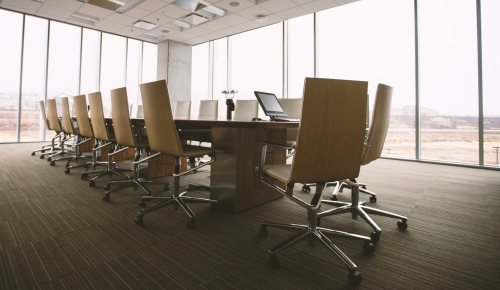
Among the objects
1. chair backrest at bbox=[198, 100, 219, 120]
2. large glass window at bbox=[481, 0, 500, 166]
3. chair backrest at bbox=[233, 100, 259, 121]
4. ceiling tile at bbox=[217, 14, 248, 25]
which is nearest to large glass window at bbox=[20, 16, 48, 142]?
ceiling tile at bbox=[217, 14, 248, 25]

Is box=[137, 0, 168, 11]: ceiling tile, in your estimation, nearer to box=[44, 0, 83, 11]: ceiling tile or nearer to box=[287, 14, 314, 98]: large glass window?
box=[44, 0, 83, 11]: ceiling tile

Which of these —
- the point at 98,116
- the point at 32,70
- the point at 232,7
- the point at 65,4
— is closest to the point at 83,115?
the point at 98,116

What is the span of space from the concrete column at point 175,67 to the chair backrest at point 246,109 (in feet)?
15.4

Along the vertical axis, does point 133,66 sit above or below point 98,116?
above

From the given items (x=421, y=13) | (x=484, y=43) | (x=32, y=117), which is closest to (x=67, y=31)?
(x=32, y=117)

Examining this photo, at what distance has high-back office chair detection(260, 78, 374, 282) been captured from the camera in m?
1.32

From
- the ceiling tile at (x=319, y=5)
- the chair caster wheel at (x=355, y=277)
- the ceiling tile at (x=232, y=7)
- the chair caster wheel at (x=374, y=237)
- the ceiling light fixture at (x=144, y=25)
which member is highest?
the ceiling light fixture at (x=144, y=25)

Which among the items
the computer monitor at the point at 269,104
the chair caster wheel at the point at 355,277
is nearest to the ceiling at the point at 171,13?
the computer monitor at the point at 269,104

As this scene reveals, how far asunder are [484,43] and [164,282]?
586 cm

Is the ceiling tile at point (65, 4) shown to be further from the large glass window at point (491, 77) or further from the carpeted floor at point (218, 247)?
the large glass window at point (491, 77)

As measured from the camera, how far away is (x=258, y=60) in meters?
7.73

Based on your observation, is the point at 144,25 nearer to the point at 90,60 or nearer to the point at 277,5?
the point at 90,60

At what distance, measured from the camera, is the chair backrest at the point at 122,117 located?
252 cm

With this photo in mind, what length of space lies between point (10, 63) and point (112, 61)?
2.51 meters
